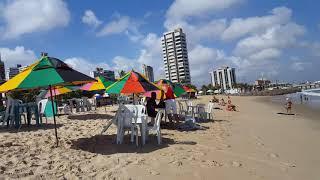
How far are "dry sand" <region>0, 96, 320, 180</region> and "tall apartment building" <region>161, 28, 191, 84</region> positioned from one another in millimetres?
108853

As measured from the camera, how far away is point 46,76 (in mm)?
6145

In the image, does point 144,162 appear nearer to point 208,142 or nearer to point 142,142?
point 142,142

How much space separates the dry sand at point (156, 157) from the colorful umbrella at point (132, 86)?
1.16 m

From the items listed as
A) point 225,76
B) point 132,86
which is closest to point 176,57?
point 225,76

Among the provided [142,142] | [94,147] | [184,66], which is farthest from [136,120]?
[184,66]

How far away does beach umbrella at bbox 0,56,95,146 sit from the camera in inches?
236

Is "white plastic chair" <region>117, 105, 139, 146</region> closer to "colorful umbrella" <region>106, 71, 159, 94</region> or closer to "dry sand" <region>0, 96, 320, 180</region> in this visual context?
"dry sand" <region>0, 96, 320, 180</region>

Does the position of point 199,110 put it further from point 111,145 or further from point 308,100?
point 308,100

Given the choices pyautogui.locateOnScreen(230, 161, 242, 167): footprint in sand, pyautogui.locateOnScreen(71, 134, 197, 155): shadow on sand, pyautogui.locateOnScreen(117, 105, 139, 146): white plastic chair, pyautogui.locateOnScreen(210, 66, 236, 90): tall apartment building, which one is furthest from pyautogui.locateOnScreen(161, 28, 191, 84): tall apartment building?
pyautogui.locateOnScreen(230, 161, 242, 167): footprint in sand

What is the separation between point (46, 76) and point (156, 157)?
2.58 metres

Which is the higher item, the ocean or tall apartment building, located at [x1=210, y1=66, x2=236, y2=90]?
tall apartment building, located at [x1=210, y1=66, x2=236, y2=90]

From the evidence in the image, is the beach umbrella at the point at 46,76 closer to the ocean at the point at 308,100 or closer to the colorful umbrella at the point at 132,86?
the colorful umbrella at the point at 132,86

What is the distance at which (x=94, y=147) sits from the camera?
669cm

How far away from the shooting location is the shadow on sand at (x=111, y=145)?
646cm
